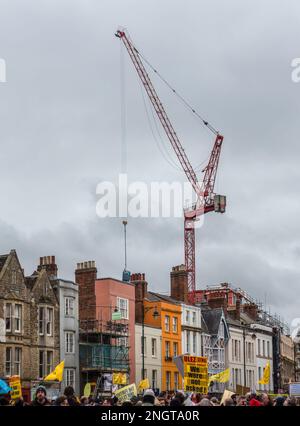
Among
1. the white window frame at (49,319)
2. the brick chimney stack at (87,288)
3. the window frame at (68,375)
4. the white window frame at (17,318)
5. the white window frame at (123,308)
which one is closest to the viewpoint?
the white window frame at (17,318)

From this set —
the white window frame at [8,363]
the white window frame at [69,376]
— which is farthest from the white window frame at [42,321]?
the white window frame at [8,363]

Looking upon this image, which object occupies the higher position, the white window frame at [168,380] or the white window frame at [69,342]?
the white window frame at [69,342]

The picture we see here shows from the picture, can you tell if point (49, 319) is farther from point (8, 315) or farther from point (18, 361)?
point (8, 315)

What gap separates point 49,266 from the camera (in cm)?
7350

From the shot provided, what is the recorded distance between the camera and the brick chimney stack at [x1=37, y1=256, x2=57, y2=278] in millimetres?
73213

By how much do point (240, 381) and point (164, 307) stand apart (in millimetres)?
20347

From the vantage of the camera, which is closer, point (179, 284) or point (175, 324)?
point (175, 324)

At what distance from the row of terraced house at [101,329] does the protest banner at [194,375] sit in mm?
29569

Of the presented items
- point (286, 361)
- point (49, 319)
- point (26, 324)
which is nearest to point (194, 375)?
point (26, 324)

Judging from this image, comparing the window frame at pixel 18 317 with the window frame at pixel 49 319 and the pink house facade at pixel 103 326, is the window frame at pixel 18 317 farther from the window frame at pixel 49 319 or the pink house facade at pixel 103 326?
the pink house facade at pixel 103 326

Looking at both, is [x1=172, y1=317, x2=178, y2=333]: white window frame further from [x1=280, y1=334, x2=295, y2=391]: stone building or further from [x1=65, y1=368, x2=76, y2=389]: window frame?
[x1=280, y1=334, x2=295, y2=391]: stone building

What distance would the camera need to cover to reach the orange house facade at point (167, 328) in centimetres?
8306

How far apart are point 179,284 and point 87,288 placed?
16.3 metres
